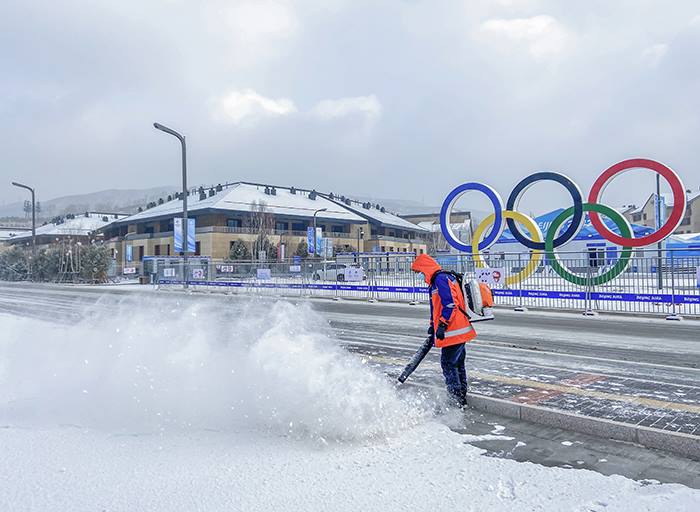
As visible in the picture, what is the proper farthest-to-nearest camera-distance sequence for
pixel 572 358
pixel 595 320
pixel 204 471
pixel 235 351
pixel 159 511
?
pixel 595 320, pixel 572 358, pixel 235 351, pixel 204 471, pixel 159 511

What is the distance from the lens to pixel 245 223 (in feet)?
210

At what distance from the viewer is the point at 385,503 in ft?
11.6

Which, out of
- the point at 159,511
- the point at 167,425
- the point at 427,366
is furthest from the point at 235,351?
the point at 159,511

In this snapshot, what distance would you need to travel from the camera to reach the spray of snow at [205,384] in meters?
5.20

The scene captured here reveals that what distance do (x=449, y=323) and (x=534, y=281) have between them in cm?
1381

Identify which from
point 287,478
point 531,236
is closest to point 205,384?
point 287,478

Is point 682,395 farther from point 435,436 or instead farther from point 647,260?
point 647,260

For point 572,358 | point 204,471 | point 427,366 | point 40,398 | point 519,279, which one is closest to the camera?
point 204,471

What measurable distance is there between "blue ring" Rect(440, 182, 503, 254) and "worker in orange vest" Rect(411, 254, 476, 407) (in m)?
20.4

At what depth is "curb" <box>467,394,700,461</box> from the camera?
4.50 metres

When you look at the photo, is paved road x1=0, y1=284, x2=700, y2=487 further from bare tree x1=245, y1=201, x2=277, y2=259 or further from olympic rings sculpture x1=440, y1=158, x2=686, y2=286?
bare tree x1=245, y1=201, x2=277, y2=259

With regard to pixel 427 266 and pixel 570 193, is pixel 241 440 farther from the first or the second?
pixel 570 193

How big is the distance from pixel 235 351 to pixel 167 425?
1.93 meters

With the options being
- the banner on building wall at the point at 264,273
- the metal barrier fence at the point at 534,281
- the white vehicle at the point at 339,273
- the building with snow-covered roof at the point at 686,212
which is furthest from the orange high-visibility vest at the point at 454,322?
the building with snow-covered roof at the point at 686,212
